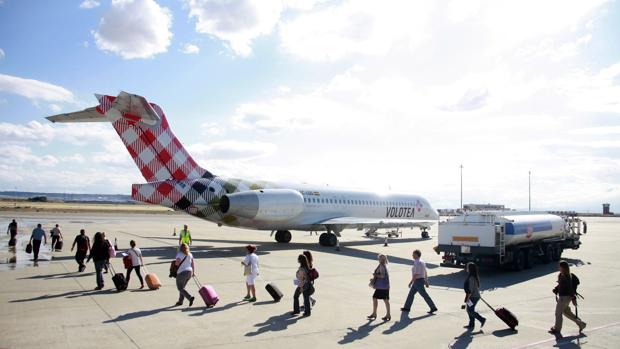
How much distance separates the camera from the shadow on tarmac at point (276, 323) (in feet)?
30.0

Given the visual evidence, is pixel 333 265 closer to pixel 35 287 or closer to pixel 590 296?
pixel 590 296

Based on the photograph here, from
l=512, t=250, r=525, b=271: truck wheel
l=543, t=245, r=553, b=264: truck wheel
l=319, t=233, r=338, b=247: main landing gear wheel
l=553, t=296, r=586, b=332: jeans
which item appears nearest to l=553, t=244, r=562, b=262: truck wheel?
l=543, t=245, r=553, b=264: truck wheel

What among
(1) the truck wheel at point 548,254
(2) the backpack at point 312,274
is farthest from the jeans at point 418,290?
(1) the truck wheel at point 548,254

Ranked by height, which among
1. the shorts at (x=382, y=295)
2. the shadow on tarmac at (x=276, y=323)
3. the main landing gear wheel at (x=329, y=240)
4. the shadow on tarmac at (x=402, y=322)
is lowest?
the shadow on tarmac at (x=402, y=322)

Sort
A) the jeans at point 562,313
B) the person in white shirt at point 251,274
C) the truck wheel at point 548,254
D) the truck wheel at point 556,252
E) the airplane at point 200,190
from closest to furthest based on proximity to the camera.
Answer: the jeans at point 562,313 < the person in white shirt at point 251,274 < the truck wheel at point 548,254 < the airplane at point 200,190 < the truck wheel at point 556,252

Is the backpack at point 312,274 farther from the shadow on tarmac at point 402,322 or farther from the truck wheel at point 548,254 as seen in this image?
the truck wheel at point 548,254

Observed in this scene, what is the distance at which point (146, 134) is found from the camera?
74.7 feet

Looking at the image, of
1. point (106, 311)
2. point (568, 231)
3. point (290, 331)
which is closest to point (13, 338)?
point (106, 311)

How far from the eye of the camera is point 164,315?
10.1 meters

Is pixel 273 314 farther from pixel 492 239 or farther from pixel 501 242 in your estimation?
pixel 501 242

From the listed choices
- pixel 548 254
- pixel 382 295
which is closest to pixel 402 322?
pixel 382 295

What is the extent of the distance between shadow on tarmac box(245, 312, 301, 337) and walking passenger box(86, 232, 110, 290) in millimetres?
5227

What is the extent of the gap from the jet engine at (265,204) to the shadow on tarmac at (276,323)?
46.7 feet

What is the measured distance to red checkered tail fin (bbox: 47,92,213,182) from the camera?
19969 mm
